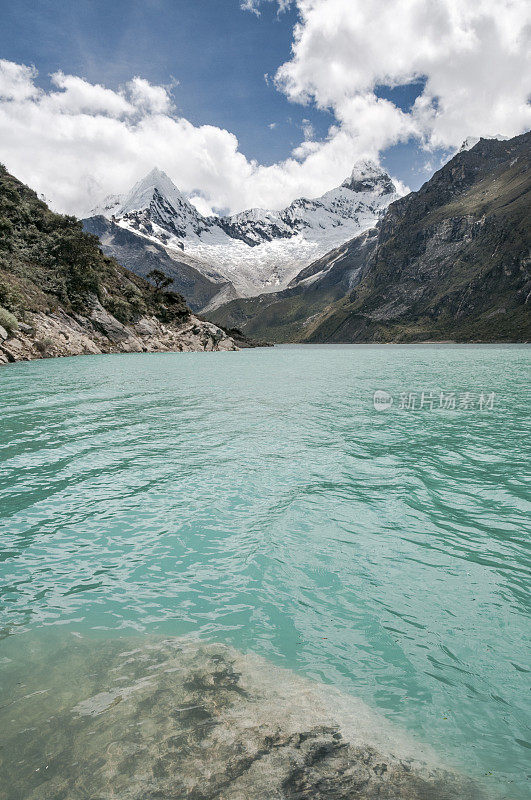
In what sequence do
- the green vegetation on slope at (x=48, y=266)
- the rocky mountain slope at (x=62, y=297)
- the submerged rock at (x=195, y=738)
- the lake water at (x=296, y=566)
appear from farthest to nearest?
the green vegetation on slope at (x=48, y=266)
the rocky mountain slope at (x=62, y=297)
the lake water at (x=296, y=566)
the submerged rock at (x=195, y=738)

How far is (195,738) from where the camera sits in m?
4.50

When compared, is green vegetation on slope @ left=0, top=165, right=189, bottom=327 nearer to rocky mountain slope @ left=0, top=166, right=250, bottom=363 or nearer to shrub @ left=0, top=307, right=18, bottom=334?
rocky mountain slope @ left=0, top=166, right=250, bottom=363

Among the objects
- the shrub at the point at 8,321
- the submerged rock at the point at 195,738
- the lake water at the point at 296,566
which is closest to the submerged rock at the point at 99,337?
the shrub at the point at 8,321

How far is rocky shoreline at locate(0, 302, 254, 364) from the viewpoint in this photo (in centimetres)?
6031

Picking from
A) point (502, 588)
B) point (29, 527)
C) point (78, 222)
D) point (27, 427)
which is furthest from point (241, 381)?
point (78, 222)

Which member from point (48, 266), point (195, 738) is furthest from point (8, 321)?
point (195, 738)

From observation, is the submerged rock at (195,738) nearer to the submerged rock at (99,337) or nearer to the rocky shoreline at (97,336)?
the rocky shoreline at (97,336)

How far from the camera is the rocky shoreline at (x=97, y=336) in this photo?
60312mm

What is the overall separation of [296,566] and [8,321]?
198 ft

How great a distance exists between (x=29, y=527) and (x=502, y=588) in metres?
10.3

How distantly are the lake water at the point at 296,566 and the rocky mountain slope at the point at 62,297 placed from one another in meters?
49.6

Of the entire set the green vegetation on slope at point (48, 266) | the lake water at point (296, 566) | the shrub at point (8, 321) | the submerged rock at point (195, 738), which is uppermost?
the green vegetation on slope at point (48, 266)

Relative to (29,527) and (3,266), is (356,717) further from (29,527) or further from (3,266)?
(3,266)

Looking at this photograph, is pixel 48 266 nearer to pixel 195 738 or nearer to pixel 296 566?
pixel 296 566
